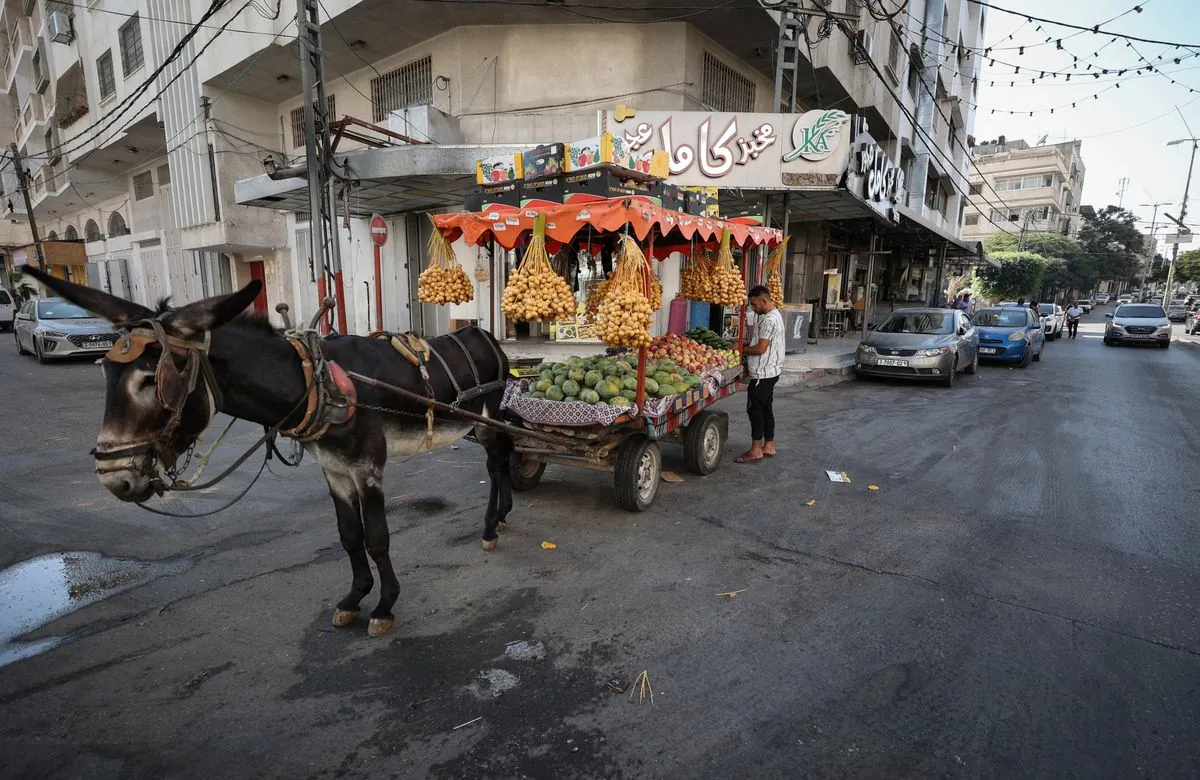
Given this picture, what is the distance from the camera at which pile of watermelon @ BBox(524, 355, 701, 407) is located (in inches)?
183

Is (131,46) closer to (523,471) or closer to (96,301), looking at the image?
(523,471)

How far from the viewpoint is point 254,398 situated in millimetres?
2615

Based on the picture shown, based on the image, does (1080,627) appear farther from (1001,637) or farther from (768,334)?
(768,334)

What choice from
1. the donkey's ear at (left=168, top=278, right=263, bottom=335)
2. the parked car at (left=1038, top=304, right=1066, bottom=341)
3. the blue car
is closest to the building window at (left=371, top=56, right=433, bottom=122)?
the donkey's ear at (left=168, top=278, right=263, bottom=335)

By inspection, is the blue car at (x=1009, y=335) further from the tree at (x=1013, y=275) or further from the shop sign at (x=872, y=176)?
the tree at (x=1013, y=275)

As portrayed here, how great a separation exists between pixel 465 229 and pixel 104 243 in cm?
3143

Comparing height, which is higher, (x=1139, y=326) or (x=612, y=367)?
(x=612, y=367)

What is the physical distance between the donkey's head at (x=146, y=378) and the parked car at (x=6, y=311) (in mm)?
29111

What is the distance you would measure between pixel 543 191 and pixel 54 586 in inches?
178

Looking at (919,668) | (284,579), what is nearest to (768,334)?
(919,668)

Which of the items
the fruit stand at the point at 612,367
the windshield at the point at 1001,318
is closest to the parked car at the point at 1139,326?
the windshield at the point at 1001,318

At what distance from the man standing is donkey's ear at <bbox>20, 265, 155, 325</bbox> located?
208 inches

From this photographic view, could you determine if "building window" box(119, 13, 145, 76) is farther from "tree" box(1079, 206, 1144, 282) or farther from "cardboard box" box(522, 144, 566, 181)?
"tree" box(1079, 206, 1144, 282)

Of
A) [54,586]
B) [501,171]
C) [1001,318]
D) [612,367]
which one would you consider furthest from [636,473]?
[1001,318]
